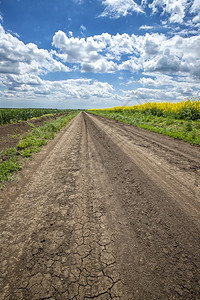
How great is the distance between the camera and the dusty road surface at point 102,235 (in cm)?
182

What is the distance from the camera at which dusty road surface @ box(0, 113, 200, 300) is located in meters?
1.82

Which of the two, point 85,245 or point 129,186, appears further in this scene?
point 129,186

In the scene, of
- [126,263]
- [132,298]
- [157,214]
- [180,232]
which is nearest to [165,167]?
[157,214]

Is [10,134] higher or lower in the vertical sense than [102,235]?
higher

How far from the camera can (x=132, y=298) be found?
1.68 m

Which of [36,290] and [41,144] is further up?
[41,144]

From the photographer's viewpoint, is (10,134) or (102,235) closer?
(102,235)

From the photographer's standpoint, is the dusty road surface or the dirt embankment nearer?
the dusty road surface

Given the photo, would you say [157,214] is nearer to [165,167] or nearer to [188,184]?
[188,184]

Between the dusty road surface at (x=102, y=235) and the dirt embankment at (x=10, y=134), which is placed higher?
the dirt embankment at (x=10, y=134)

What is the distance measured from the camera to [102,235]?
8.30ft

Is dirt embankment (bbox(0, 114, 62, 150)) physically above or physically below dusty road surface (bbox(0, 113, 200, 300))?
above

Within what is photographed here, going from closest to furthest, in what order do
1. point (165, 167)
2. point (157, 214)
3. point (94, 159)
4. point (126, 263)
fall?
1. point (126, 263)
2. point (157, 214)
3. point (165, 167)
4. point (94, 159)

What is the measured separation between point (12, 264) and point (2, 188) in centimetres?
252
